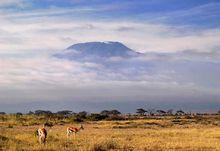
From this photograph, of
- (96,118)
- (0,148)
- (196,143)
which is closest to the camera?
(0,148)

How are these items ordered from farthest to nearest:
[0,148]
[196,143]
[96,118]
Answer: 1. [96,118]
2. [196,143]
3. [0,148]

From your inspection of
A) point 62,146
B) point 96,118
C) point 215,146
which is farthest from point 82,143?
point 96,118

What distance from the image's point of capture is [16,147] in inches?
1170

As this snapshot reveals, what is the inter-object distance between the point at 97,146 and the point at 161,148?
12.8 feet

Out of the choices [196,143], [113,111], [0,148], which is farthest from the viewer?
[113,111]

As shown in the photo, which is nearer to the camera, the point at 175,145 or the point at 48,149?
the point at 48,149

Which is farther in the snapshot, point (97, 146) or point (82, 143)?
point (82, 143)

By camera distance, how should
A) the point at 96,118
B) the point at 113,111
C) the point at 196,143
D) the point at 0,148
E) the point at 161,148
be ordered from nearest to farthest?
the point at 0,148 < the point at 161,148 < the point at 196,143 < the point at 96,118 < the point at 113,111

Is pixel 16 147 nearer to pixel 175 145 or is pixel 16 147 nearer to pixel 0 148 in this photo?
pixel 0 148

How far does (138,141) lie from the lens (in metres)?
36.7

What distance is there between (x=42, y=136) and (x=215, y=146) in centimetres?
1007

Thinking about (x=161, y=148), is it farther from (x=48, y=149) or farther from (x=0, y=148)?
(x=0, y=148)

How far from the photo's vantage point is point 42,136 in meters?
32.9

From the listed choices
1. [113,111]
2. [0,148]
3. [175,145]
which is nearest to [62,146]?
[0,148]
